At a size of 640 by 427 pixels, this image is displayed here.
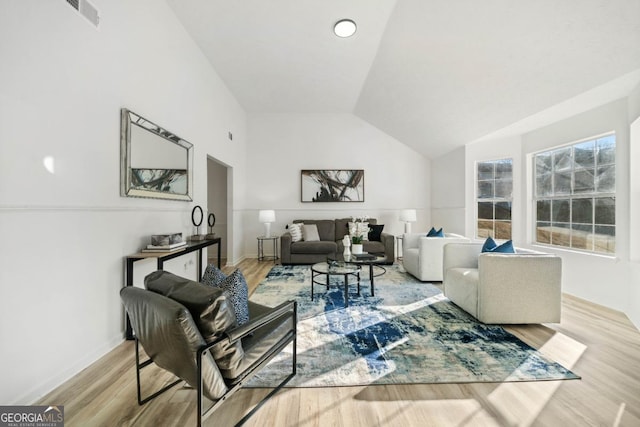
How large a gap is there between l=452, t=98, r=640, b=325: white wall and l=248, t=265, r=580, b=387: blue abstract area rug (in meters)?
1.58

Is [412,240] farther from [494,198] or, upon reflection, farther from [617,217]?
[617,217]

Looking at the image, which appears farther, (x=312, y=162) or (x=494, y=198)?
(x=312, y=162)

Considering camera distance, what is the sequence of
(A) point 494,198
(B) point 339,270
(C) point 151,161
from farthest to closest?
(A) point 494,198, (B) point 339,270, (C) point 151,161

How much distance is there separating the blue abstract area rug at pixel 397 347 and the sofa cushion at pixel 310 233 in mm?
2053

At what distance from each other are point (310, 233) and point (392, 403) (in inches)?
156

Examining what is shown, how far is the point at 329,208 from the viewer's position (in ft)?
19.8

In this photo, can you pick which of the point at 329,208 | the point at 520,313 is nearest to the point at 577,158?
the point at 520,313

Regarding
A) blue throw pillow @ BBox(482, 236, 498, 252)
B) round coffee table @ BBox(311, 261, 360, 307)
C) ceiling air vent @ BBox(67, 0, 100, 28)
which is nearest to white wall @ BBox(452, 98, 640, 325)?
blue throw pillow @ BBox(482, 236, 498, 252)

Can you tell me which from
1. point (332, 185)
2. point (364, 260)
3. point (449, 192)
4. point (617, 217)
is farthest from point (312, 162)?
point (617, 217)

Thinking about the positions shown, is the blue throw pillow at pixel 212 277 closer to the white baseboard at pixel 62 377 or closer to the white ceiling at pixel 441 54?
the white baseboard at pixel 62 377

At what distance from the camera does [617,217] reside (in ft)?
9.56

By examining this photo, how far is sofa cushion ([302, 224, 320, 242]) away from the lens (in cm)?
534

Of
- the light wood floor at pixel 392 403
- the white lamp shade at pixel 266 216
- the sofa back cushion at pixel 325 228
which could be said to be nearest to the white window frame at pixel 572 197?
the light wood floor at pixel 392 403

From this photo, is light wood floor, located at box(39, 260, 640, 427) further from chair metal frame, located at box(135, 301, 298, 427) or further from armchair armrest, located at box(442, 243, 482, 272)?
armchair armrest, located at box(442, 243, 482, 272)
